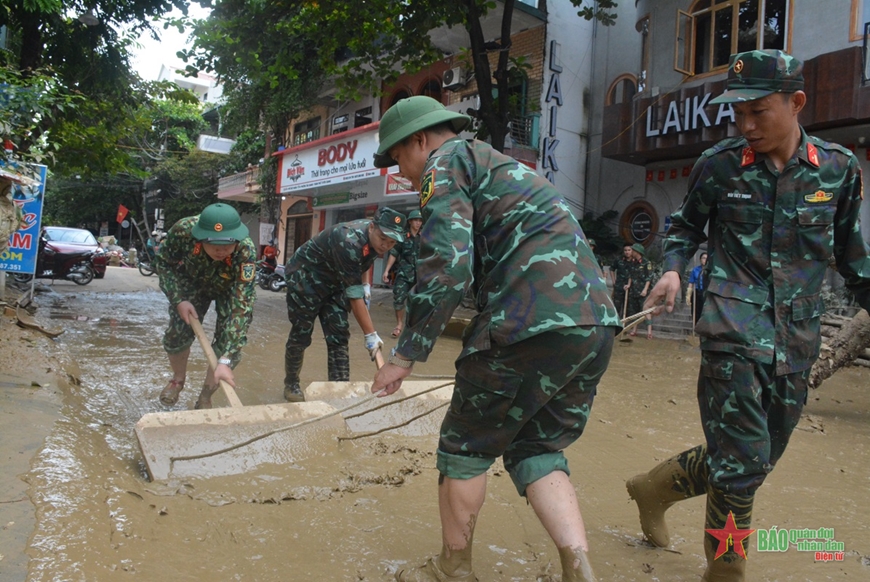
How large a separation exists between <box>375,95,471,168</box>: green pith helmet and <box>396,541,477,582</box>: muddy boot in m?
1.29

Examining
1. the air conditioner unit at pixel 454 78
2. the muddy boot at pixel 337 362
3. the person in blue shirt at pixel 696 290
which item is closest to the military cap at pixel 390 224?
the muddy boot at pixel 337 362

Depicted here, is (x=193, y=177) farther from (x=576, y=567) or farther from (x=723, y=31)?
(x=576, y=567)

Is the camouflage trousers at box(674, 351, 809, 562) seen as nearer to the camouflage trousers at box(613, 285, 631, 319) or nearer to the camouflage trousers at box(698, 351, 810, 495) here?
the camouflage trousers at box(698, 351, 810, 495)

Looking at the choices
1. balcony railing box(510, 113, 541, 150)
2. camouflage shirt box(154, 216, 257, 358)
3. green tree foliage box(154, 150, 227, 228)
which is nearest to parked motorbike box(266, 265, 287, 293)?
balcony railing box(510, 113, 541, 150)

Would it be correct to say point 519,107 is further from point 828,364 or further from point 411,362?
point 411,362

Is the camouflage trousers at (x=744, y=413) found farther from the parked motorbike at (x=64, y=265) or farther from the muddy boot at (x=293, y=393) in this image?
the parked motorbike at (x=64, y=265)

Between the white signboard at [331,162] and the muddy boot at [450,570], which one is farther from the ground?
the white signboard at [331,162]

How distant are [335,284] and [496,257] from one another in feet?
9.29

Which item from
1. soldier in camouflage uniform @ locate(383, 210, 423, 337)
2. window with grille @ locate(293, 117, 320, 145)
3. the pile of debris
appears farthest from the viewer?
window with grille @ locate(293, 117, 320, 145)

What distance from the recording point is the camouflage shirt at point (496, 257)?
1.84 meters

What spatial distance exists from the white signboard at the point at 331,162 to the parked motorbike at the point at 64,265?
5.79 meters

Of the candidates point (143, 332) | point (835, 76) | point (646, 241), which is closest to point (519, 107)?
point (646, 241)

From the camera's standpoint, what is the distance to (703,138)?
434 inches

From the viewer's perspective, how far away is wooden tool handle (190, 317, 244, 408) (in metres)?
3.44
